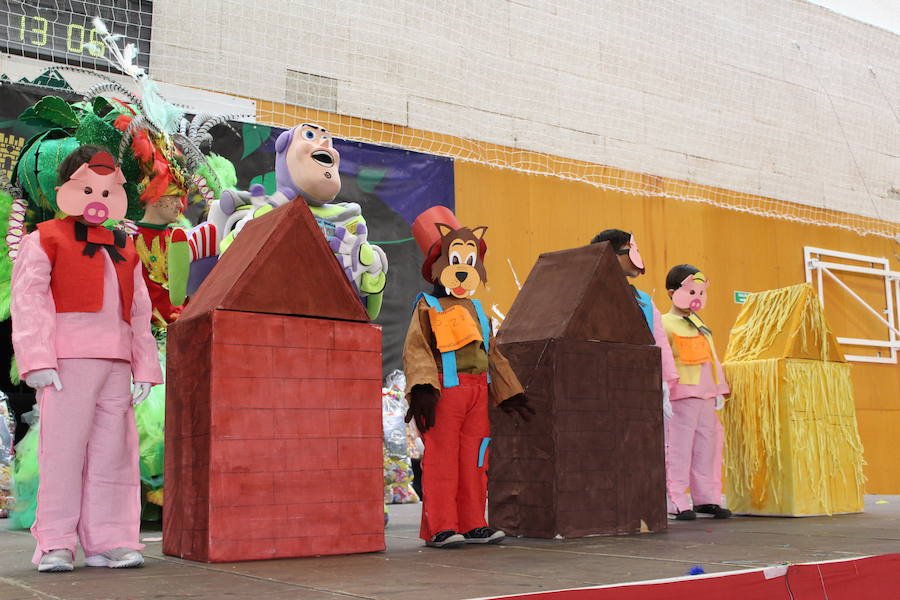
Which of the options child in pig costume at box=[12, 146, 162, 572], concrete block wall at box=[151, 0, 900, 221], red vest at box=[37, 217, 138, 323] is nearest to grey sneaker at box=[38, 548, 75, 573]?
child in pig costume at box=[12, 146, 162, 572]

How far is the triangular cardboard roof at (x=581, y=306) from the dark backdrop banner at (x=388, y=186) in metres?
2.64

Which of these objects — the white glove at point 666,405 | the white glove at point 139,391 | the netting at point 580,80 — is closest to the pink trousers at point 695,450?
the white glove at point 666,405

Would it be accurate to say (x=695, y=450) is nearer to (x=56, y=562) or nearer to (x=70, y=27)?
(x=56, y=562)

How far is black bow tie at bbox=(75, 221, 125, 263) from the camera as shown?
8.27 ft

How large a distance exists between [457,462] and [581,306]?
677 millimetres

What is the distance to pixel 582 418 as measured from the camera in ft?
10.3

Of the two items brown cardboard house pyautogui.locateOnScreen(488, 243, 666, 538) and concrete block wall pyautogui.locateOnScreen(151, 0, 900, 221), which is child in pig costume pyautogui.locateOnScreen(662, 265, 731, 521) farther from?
concrete block wall pyautogui.locateOnScreen(151, 0, 900, 221)

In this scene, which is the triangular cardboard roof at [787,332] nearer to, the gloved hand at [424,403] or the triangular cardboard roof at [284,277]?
the gloved hand at [424,403]

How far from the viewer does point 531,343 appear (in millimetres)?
3201

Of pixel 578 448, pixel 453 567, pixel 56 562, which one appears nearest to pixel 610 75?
pixel 578 448

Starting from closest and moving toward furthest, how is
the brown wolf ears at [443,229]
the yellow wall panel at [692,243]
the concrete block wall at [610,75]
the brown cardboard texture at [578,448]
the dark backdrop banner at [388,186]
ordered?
the brown cardboard texture at [578,448] < the brown wolf ears at [443,229] < the dark backdrop banner at [388,186] < the concrete block wall at [610,75] < the yellow wall panel at [692,243]

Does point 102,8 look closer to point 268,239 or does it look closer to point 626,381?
point 268,239

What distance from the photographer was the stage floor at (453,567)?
189 centimetres

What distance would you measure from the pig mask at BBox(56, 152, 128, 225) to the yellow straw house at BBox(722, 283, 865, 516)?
9.32ft
